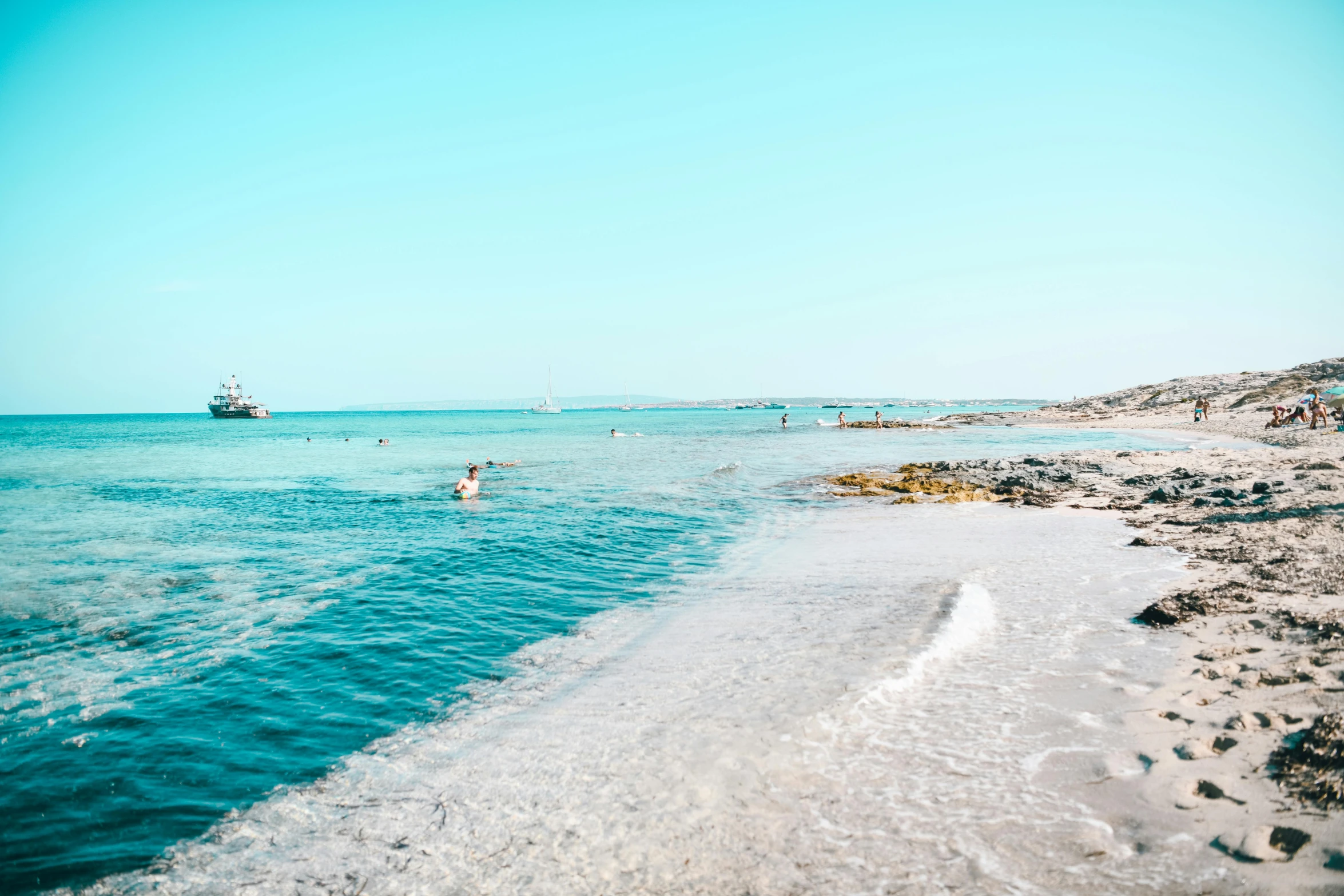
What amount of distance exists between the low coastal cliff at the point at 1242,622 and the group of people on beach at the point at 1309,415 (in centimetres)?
1365

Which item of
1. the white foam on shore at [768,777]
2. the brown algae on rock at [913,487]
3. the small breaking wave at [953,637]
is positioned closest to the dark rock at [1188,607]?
the white foam on shore at [768,777]

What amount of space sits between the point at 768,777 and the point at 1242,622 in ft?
23.1

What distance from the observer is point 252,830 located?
559 cm

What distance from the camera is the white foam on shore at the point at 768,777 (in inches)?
186

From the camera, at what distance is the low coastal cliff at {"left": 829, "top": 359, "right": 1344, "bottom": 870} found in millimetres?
4750

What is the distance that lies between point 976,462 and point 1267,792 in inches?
1062

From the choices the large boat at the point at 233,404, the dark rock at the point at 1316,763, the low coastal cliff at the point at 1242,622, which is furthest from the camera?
the large boat at the point at 233,404

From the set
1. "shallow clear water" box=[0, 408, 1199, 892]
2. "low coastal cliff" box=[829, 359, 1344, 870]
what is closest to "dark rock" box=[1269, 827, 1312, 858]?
"low coastal cliff" box=[829, 359, 1344, 870]

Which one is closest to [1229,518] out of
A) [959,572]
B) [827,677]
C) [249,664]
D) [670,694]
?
[959,572]

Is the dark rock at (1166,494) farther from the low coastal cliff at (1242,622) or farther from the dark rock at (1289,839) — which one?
the dark rock at (1289,839)

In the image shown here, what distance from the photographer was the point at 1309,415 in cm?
4150

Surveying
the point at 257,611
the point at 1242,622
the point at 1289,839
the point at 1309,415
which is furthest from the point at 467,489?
the point at 1309,415

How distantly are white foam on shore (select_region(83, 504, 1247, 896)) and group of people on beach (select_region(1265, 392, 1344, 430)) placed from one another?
3957 centimetres

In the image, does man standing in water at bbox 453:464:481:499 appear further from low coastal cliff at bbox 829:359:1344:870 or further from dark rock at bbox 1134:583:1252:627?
dark rock at bbox 1134:583:1252:627
